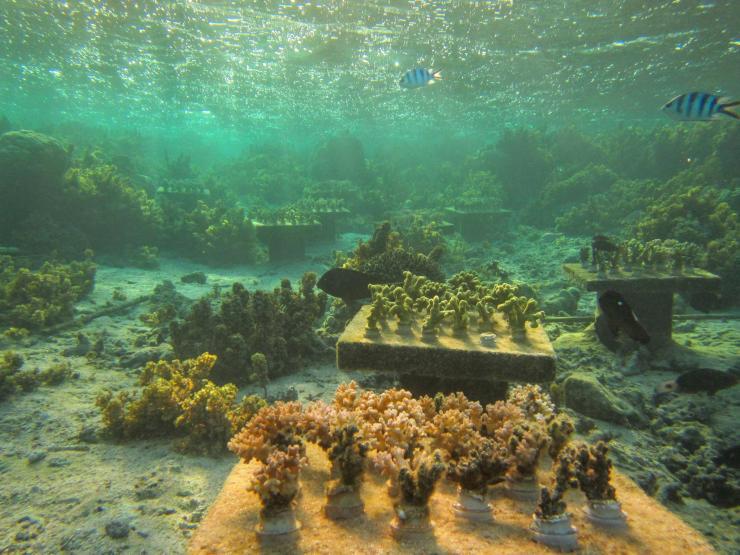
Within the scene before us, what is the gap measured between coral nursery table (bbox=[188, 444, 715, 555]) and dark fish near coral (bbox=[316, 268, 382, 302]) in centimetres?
435

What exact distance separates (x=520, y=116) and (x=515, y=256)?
32.3m

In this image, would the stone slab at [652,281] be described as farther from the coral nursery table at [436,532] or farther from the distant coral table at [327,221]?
the distant coral table at [327,221]

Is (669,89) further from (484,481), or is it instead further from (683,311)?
(484,481)

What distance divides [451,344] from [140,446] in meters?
3.91

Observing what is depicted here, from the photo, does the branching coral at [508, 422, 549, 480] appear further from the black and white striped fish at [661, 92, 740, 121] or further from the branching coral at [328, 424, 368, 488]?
the black and white striped fish at [661, 92, 740, 121]

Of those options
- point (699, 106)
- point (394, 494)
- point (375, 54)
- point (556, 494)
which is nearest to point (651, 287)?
point (699, 106)

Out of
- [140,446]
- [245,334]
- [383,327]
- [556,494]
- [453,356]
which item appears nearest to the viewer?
[556,494]

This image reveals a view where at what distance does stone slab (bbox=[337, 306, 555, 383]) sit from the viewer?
3.76 meters

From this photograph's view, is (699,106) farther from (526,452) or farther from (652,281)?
(526,452)

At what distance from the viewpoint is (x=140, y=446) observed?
4.71 m

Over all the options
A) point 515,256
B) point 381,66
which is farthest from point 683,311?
point 381,66

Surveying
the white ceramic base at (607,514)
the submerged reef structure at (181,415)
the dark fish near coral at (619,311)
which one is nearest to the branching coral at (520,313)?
the dark fish near coral at (619,311)

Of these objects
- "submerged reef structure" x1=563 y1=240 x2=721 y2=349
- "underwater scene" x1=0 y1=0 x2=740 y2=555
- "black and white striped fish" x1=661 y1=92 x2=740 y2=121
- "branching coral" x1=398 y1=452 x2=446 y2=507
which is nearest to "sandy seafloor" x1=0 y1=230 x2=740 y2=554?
"underwater scene" x1=0 y1=0 x2=740 y2=555

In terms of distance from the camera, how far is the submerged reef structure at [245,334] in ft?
20.8
